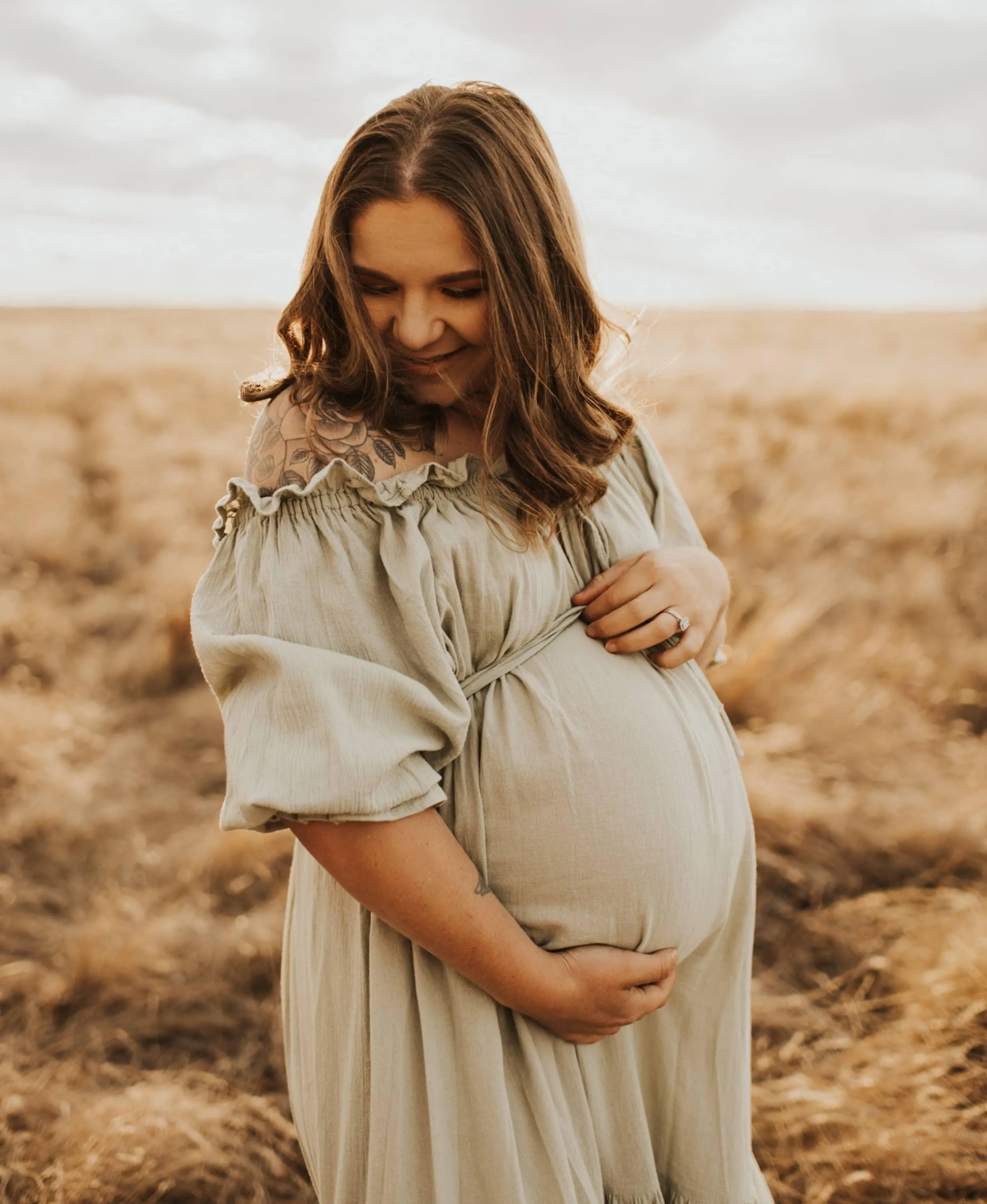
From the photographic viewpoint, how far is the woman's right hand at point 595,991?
50.7 inches

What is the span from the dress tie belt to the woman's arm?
0.62 ft

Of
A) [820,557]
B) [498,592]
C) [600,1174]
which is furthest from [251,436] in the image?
[820,557]

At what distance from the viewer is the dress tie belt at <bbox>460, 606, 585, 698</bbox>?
4.30 ft

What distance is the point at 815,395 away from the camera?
997cm

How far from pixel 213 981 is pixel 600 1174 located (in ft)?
5.33

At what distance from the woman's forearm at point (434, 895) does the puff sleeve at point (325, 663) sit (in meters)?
0.04

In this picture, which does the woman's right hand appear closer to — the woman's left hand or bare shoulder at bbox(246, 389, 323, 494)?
the woman's left hand

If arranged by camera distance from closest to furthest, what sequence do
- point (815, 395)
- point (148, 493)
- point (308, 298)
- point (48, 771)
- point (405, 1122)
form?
point (405, 1122), point (308, 298), point (48, 771), point (148, 493), point (815, 395)

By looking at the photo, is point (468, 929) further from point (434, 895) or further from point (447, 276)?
point (447, 276)

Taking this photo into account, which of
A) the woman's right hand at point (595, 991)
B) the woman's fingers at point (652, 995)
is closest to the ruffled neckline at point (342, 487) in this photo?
the woman's right hand at point (595, 991)

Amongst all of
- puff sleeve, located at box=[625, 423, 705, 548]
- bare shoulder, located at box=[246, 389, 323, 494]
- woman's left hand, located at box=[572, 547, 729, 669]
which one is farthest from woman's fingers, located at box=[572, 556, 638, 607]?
bare shoulder, located at box=[246, 389, 323, 494]

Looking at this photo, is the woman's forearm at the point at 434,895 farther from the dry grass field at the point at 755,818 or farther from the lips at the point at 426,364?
the dry grass field at the point at 755,818

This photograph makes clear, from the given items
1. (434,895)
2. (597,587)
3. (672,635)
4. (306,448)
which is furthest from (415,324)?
(434,895)

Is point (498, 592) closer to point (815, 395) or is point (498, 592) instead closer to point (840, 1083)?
point (840, 1083)
